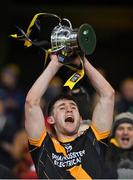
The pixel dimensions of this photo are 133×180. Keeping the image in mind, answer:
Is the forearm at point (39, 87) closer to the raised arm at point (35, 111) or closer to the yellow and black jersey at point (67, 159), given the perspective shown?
the raised arm at point (35, 111)

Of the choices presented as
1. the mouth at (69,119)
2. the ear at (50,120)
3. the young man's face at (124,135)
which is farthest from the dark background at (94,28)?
the mouth at (69,119)

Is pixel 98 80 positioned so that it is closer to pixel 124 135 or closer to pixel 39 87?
pixel 39 87

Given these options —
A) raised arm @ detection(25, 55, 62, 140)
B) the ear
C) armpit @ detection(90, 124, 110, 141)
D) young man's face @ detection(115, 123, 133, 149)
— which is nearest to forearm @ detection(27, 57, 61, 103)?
raised arm @ detection(25, 55, 62, 140)

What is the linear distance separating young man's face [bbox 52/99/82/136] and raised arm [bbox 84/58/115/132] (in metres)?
0.18

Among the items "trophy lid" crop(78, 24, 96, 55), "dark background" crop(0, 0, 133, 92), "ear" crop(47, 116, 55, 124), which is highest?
"trophy lid" crop(78, 24, 96, 55)

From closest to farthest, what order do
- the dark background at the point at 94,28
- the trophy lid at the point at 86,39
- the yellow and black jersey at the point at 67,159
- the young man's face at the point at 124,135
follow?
the trophy lid at the point at 86,39, the yellow and black jersey at the point at 67,159, the young man's face at the point at 124,135, the dark background at the point at 94,28

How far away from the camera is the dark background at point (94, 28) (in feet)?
44.8

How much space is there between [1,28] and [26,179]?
659 centimetres

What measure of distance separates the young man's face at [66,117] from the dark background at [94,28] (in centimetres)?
720

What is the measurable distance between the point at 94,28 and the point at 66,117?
27.6ft

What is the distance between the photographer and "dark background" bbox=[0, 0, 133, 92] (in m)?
13.7

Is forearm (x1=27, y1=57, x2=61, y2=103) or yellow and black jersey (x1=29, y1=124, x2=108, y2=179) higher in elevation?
forearm (x1=27, y1=57, x2=61, y2=103)

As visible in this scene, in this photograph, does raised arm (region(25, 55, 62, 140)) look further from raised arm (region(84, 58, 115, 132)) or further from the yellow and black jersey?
raised arm (region(84, 58, 115, 132))

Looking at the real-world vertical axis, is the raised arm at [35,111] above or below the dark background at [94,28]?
above
